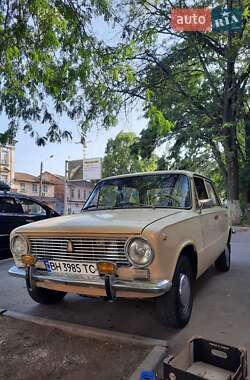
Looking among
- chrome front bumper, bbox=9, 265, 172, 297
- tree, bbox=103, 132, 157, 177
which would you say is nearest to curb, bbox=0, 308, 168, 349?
chrome front bumper, bbox=9, 265, 172, 297

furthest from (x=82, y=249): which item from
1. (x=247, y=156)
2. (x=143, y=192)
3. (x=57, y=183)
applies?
(x=57, y=183)

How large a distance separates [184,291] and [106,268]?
38.9 inches

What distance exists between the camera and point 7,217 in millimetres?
7527

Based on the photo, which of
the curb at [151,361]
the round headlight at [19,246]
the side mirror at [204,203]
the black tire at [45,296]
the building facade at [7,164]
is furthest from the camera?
the building facade at [7,164]

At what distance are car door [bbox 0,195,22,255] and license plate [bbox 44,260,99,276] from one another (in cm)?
417

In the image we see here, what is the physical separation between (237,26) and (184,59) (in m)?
5.18

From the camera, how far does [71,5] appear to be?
4.55 m

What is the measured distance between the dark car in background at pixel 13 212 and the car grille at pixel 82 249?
4.02 meters

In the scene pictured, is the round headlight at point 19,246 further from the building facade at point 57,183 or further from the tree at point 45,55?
the building facade at point 57,183

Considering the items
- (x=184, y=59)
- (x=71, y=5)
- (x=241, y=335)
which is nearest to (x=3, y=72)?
(x=71, y=5)

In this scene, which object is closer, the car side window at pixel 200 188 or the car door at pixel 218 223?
the car side window at pixel 200 188

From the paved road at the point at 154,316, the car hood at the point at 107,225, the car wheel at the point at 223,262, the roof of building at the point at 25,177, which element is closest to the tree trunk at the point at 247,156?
the car wheel at the point at 223,262

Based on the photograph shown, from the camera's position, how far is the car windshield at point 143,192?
4.44 m

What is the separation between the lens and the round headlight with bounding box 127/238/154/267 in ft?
10.3
